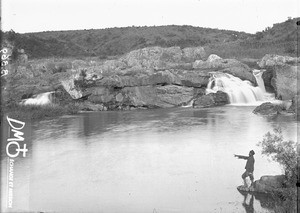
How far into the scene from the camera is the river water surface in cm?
1214

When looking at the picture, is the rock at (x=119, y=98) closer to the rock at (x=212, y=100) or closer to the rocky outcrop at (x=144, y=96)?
the rocky outcrop at (x=144, y=96)

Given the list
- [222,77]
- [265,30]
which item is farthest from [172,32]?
[222,77]

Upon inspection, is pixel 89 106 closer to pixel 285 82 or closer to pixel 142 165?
pixel 285 82

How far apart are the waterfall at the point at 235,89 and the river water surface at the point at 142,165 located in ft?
21.0

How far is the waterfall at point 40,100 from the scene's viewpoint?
110ft

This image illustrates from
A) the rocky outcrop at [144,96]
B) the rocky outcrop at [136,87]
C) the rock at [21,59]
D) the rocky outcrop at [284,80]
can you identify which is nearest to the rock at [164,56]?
the rock at [21,59]

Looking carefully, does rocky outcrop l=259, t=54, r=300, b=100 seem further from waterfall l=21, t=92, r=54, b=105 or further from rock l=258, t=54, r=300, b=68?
waterfall l=21, t=92, r=54, b=105

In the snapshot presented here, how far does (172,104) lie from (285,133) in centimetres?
1465

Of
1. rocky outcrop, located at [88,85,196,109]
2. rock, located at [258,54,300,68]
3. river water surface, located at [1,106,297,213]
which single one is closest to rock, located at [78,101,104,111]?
rocky outcrop, located at [88,85,196,109]

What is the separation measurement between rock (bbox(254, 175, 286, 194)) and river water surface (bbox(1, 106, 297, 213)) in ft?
1.88

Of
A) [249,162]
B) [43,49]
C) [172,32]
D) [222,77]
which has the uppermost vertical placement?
[172,32]

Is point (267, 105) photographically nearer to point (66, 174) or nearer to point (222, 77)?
point (222, 77)

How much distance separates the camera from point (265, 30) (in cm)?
6712

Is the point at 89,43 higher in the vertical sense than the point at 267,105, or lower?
higher
